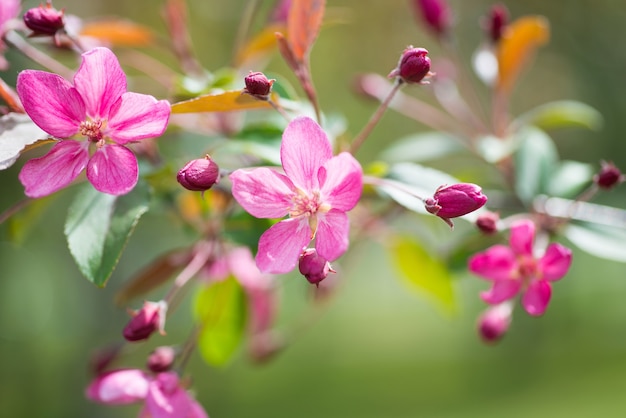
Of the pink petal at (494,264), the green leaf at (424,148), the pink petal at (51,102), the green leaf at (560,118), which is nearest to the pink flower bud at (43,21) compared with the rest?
the pink petal at (51,102)

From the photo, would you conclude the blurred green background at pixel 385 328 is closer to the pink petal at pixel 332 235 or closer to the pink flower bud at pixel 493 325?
the pink flower bud at pixel 493 325

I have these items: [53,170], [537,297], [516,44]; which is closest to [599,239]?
[537,297]

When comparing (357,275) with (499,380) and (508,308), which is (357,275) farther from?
(508,308)

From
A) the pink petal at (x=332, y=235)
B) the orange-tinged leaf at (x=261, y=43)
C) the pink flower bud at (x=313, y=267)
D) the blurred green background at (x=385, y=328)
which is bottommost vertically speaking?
the blurred green background at (x=385, y=328)

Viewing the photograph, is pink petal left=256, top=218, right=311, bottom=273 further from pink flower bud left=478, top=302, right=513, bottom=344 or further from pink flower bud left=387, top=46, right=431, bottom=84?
pink flower bud left=478, top=302, right=513, bottom=344

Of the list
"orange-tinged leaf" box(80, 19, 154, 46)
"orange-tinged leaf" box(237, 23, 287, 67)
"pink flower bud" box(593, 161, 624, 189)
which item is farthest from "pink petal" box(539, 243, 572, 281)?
"orange-tinged leaf" box(80, 19, 154, 46)

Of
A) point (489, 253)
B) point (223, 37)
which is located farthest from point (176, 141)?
point (223, 37)
